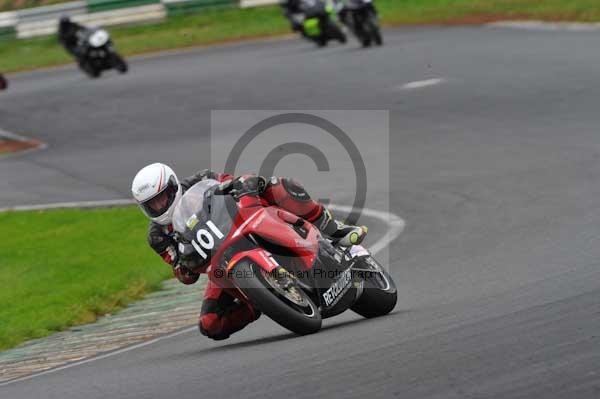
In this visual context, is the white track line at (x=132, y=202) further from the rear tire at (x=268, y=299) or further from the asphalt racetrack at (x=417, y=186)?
the rear tire at (x=268, y=299)

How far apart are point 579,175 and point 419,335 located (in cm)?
633

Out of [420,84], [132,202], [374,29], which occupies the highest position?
[132,202]

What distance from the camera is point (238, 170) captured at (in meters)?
16.1

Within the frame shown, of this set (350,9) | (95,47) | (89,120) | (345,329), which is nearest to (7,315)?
(345,329)

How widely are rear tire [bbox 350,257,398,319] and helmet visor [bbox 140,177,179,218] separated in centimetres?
142

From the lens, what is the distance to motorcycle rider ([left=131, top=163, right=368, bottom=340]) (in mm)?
7340

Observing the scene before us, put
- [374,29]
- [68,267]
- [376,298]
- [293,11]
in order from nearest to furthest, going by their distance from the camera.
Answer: [376,298] < [68,267] < [374,29] < [293,11]

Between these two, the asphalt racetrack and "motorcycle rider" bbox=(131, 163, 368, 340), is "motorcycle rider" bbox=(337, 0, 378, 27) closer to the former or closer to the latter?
the asphalt racetrack

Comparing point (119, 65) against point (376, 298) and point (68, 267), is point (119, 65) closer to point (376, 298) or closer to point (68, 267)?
point (68, 267)

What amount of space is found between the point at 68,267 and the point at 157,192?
5.02m

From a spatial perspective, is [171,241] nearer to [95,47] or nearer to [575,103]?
[575,103]

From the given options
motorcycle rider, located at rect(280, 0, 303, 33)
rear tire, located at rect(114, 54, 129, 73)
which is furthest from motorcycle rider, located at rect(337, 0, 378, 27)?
rear tire, located at rect(114, 54, 129, 73)

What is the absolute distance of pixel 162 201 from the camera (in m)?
7.39

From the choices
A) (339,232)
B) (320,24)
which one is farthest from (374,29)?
(339,232)
